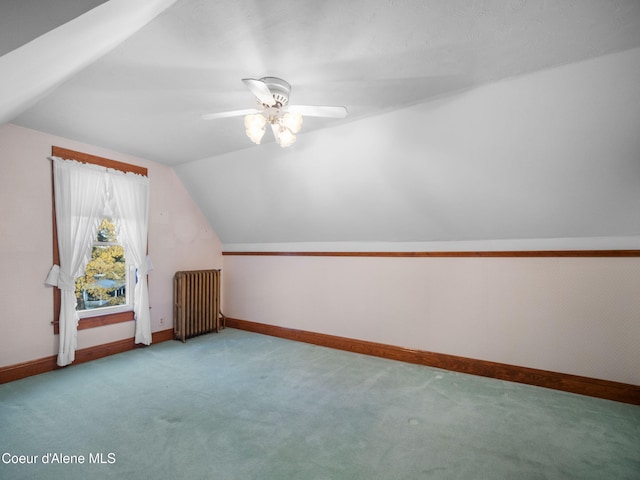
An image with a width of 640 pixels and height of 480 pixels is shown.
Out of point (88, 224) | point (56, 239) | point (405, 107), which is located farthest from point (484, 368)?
point (56, 239)

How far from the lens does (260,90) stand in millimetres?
1957

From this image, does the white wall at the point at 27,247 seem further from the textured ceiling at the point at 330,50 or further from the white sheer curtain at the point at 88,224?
the textured ceiling at the point at 330,50

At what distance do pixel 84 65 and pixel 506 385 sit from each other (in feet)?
14.3

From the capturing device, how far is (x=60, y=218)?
3441mm

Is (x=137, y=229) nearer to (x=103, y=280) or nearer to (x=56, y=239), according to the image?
(x=103, y=280)

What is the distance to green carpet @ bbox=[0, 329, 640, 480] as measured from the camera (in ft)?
6.28

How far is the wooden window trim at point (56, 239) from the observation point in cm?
344

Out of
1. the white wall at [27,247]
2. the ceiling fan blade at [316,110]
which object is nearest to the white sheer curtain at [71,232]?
the white wall at [27,247]

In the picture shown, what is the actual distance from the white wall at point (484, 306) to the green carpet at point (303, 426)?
0.36 metres

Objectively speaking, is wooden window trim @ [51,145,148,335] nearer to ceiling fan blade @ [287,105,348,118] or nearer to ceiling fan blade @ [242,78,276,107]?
ceiling fan blade @ [242,78,276,107]

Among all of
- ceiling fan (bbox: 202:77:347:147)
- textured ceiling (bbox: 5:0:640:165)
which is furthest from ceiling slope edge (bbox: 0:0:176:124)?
ceiling fan (bbox: 202:77:347:147)

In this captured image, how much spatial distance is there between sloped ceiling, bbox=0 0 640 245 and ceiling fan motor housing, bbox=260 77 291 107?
54mm

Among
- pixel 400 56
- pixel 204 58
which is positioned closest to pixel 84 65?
pixel 204 58

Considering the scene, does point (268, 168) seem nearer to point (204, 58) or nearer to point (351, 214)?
point (351, 214)
